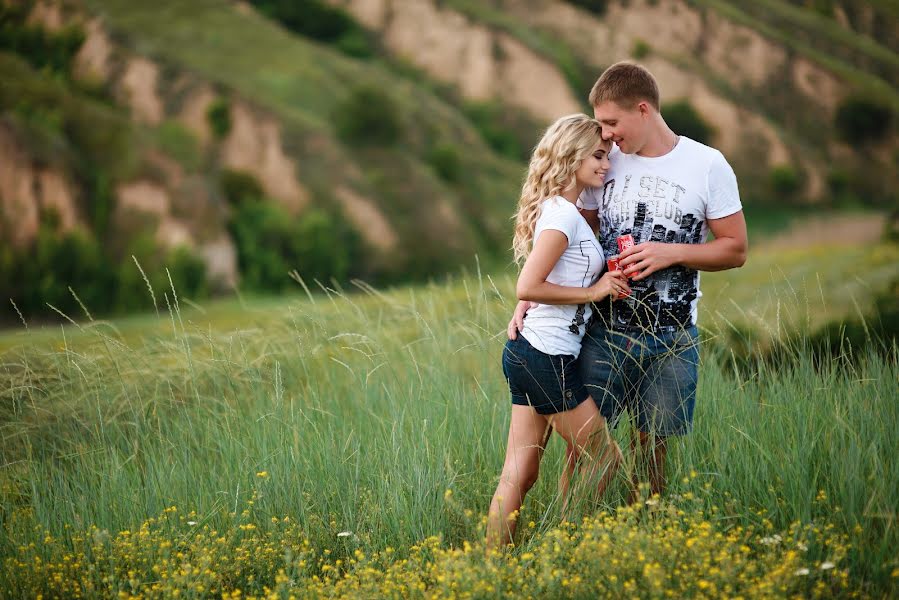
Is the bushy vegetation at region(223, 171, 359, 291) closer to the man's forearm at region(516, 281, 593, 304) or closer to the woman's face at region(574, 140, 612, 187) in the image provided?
the woman's face at region(574, 140, 612, 187)


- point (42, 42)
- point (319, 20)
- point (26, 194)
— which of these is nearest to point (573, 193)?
point (26, 194)

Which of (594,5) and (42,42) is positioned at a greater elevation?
(594,5)

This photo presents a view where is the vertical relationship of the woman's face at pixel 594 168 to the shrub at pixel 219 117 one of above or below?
above

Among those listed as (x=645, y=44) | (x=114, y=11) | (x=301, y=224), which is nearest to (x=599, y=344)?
(x=301, y=224)

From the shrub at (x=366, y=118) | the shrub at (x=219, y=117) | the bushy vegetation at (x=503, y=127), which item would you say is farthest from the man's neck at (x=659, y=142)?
the bushy vegetation at (x=503, y=127)

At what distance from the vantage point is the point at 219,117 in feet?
87.0

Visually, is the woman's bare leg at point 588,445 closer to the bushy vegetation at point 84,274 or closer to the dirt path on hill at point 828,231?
the bushy vegetation at point 84,274

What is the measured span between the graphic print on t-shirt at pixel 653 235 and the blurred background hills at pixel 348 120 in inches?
539

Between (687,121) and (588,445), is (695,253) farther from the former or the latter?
(687,121)

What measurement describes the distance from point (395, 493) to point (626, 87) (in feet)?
7.25

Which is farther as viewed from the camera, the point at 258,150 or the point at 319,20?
the point at 319,20

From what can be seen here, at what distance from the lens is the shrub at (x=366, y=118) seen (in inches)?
1061

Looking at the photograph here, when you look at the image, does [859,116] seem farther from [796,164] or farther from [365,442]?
[365,442]

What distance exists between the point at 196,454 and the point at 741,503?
314 centimetres
